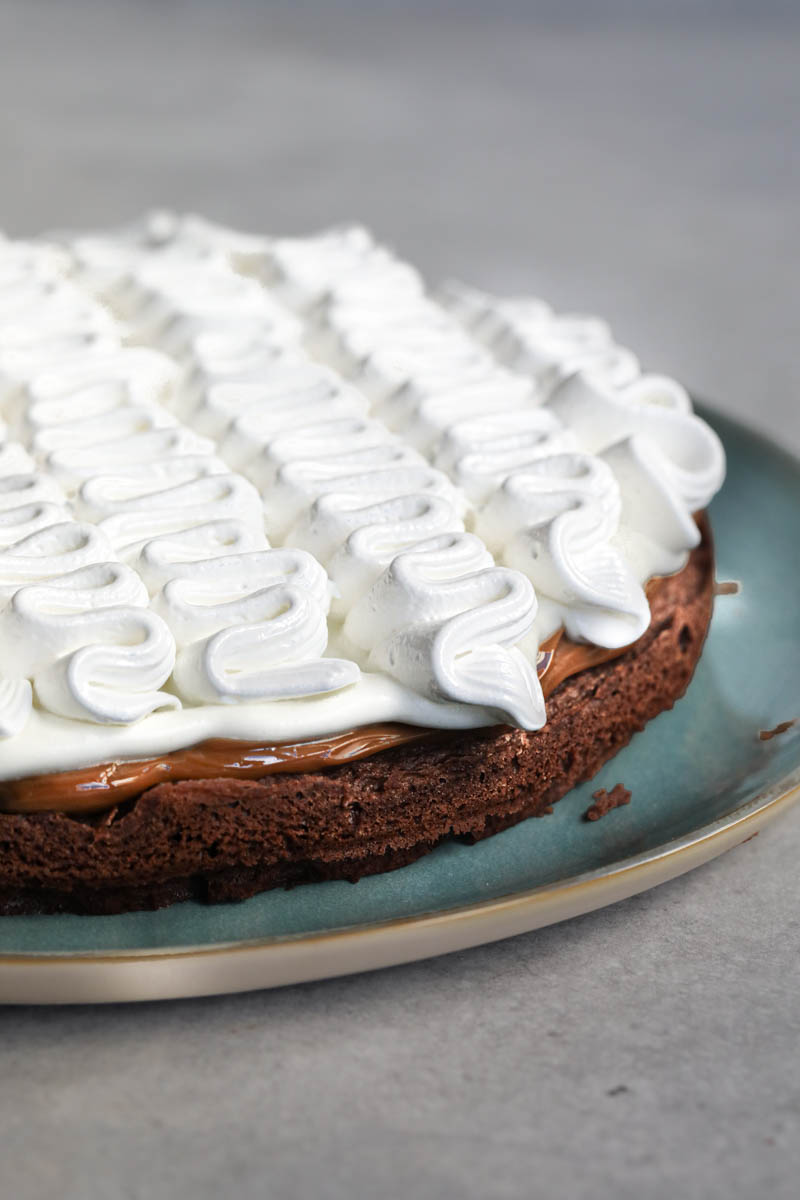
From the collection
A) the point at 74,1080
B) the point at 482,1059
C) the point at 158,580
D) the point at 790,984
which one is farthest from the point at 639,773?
the point at 74,1080

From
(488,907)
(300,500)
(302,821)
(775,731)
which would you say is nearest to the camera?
(488,907)

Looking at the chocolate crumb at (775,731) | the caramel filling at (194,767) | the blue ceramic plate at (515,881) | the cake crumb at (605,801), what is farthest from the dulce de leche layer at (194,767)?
the chocolate crumb at (775,731)

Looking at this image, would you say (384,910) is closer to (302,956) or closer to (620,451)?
(302,956)

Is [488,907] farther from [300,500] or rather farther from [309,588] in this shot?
[300,500]

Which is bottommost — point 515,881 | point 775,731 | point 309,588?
point 515,881

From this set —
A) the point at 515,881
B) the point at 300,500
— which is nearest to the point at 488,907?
the point at 515,881

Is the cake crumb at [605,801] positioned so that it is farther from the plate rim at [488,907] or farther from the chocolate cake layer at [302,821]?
the plate rim at [488,907]

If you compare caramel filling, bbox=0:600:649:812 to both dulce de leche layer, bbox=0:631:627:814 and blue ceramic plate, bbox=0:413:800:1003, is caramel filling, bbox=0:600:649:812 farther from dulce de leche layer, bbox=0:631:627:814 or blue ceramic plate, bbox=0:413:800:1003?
blue ceramic plate, bbox=0:413:800:1003

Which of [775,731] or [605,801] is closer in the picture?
[605,801]
